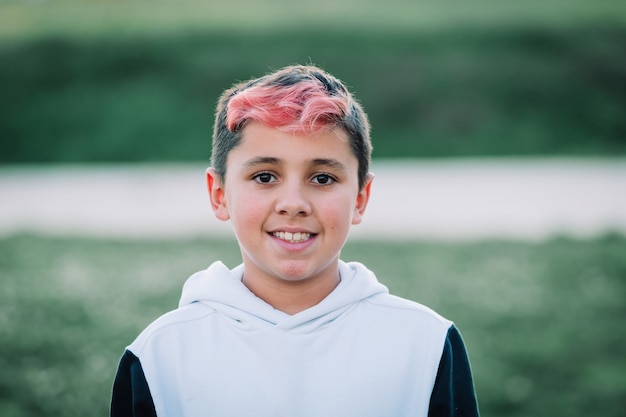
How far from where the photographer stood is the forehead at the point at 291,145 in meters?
2.09

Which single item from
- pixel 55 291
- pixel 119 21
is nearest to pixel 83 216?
pixel 55 291

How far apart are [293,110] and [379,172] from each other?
10.1 m

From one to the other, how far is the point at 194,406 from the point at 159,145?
14.8m

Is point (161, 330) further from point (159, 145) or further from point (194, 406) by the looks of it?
point (159, 145)

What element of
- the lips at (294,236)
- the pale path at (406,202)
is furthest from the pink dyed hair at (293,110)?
the pale path at (406,202)

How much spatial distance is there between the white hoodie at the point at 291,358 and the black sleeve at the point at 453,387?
3cm

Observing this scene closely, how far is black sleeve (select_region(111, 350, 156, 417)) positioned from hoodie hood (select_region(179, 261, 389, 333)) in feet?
0.83

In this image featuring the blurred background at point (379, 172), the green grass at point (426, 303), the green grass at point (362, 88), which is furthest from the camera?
the green grass at point (362, 88)

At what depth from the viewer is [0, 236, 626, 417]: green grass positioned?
4.46 meters

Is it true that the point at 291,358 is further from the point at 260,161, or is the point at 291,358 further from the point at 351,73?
the point at 351,73

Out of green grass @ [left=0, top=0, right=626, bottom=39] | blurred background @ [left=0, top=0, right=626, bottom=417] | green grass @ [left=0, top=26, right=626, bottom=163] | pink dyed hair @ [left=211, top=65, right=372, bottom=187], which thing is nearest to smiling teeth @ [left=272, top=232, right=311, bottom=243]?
pink dyed hair @ [left=211, top=65, right=372, bottom=187]

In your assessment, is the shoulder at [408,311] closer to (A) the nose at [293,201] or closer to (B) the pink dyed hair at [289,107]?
(A) the nose at [293,201]

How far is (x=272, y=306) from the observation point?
2.24 m

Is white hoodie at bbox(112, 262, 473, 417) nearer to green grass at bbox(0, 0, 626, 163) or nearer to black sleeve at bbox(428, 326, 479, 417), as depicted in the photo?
black sleeve at bbox(428, 326, 479, 417)
